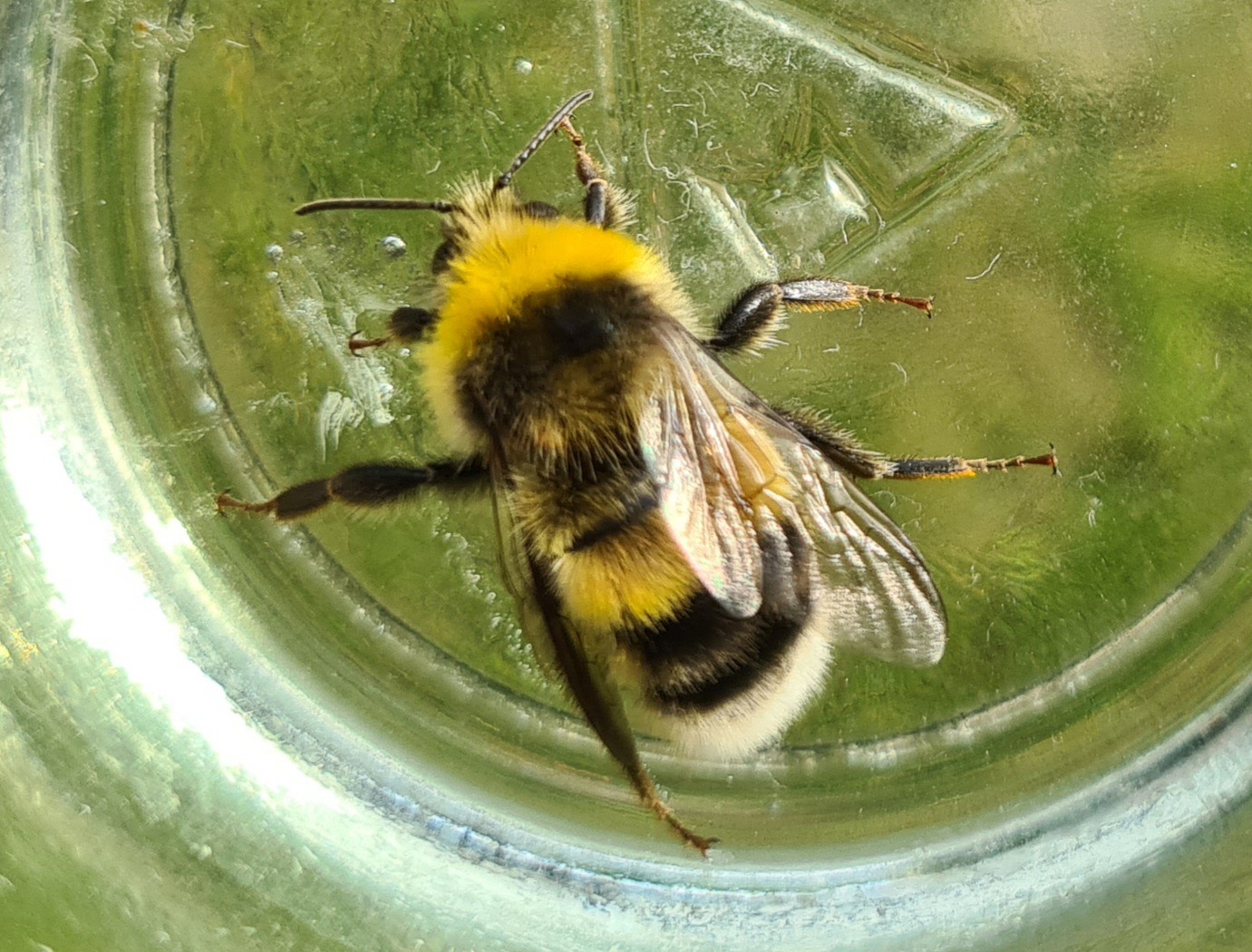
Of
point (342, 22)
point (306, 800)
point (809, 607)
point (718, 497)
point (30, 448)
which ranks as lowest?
point (306, 800)

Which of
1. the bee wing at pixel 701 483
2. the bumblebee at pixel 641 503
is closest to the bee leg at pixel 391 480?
the bumblebee at pixel 641 503

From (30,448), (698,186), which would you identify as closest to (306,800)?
(30,448)

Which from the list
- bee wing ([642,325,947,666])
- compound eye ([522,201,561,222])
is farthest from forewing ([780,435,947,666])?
compound eye ([522,201,561,222])

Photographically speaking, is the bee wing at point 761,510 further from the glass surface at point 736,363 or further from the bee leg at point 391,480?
the glass surface at point 736,363

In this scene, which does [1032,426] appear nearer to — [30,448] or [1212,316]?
[1212,316]

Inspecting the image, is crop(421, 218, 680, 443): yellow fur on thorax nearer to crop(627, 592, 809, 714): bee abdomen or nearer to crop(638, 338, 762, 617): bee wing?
crop(638, 338, 762, 617): bee wing

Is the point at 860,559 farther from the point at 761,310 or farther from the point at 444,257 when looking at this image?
the point at 444,257
